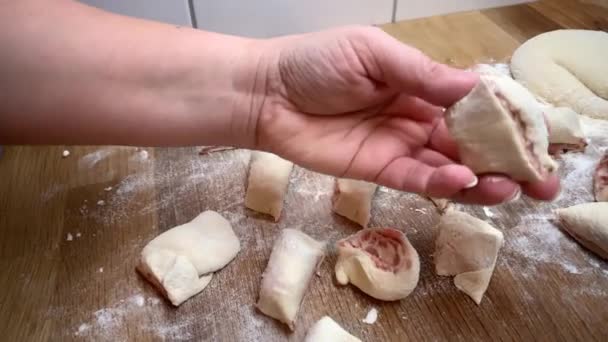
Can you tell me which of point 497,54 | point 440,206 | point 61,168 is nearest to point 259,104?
point 440,206

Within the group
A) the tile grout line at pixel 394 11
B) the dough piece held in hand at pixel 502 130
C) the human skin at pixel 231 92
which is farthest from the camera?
the tile grout line at pixel 394 11

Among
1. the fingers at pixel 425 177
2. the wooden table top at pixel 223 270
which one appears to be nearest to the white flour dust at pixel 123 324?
the wooden table top at pixel 223 270

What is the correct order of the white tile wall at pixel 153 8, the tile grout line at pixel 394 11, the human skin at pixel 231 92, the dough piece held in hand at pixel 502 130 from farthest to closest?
the tile grout line at pixel 394 11, the white tile wall at pixel 153 8, the human skin at pixel 231 92, the dough piece held in hand at pixel 502 130

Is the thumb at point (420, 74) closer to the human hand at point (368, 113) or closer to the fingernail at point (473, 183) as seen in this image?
the human hand at point (368, 113)

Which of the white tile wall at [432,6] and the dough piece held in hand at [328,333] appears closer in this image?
the dough piece held in hand at [328,333]

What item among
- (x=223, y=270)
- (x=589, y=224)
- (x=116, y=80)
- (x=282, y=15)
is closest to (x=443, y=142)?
(x=589, y=224)

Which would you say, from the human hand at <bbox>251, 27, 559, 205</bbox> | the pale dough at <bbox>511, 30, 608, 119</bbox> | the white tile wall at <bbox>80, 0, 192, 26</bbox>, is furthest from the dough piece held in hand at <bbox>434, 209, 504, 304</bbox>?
the white tile wall at <bbox>80, 0, 192, 26</bbox>

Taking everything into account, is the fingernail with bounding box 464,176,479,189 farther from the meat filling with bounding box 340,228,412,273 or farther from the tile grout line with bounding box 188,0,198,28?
the tile grout line with bounding box 188,0,198,28
